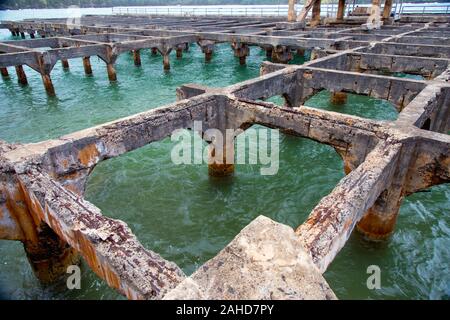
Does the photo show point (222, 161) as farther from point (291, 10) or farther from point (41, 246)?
point (291, 10)

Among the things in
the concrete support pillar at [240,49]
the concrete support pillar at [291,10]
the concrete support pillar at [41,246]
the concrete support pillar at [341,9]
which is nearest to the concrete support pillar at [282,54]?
the concrete support pillar at [240,49]

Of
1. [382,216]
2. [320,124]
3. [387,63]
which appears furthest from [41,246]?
[387,63]

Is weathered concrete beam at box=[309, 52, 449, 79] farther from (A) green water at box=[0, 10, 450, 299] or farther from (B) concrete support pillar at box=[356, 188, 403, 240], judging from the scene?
(B) concrete support pillar at box=[356, 188, 403, 240]

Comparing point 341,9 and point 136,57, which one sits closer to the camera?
point 136,57

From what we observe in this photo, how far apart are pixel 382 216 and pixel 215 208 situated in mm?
4254

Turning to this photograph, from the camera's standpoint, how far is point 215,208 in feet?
28.3

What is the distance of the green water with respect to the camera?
21.3 ft

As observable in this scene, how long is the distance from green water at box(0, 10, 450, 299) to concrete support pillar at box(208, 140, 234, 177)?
282 millimetres

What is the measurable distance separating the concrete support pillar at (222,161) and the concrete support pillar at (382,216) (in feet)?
13.0

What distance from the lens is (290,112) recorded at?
7207 millimetres

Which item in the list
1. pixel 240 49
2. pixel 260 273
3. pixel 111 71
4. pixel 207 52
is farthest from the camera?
pixel 207 52

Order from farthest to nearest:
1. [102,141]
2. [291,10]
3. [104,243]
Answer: [291,10], [102,141], [104,243]

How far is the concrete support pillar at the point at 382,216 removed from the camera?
6.41m

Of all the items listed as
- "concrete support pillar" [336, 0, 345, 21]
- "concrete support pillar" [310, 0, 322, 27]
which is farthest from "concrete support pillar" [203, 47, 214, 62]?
"concrete support pillar" [336, 0, 345, 21]
